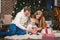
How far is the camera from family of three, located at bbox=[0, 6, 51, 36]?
291 centimetres

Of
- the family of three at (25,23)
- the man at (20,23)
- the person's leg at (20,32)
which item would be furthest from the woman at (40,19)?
the person's leg at (20,32)

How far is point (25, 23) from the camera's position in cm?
297

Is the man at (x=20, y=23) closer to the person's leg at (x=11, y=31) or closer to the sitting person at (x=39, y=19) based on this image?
the person's leg at (x=11, y=31)

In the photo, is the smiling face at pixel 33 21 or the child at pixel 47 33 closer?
the child at pixel 47 33

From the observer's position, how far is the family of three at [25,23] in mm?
2912

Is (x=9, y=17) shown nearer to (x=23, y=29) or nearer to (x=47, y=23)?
(x=23, y=29)

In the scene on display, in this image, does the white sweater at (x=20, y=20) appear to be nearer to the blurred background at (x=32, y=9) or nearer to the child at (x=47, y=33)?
the blurred background at (x=32, y=9)

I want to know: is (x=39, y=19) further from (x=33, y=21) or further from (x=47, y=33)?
(x=47, y=33)

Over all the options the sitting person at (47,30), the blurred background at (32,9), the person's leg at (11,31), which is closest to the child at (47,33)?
the sitting person at (47,30)

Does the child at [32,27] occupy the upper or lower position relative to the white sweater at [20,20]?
lower

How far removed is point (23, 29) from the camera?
2.92 m

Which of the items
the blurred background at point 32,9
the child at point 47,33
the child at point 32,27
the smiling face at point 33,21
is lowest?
the child at point 47,33

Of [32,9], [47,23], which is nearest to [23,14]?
[32,9]

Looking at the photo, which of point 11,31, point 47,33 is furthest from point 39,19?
point 11,31
